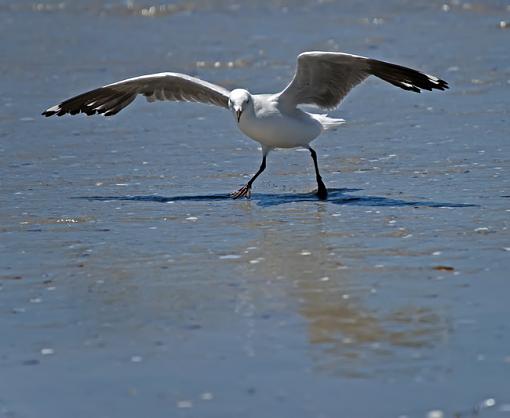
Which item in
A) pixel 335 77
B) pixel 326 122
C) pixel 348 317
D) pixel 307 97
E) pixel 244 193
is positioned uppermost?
pixel 335 77

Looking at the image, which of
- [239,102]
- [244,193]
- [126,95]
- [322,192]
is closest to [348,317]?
[322,192]

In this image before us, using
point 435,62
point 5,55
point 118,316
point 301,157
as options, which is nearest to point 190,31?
point 5,55

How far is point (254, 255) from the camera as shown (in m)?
6.58

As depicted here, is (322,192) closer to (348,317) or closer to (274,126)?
(274,126)

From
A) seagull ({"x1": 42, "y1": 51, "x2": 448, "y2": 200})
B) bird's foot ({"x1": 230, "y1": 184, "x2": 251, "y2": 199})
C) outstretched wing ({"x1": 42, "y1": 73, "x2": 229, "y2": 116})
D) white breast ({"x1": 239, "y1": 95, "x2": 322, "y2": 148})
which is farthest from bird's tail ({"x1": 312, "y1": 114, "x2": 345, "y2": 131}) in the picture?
outstretched wing ({"x1": 42, "y1": 73, "x2": 229, "y2": 116})

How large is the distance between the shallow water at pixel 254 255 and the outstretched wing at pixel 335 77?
0.58 meters

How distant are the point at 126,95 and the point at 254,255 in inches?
143

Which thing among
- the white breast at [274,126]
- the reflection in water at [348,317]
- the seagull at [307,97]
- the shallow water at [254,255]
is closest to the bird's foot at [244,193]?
the seagull at [307,97]

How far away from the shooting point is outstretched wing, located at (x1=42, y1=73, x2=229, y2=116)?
31.8 feet

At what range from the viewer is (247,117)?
27.9 ft

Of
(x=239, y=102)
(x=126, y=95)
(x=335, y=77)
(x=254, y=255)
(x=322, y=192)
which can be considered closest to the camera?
(x=254, y=255)

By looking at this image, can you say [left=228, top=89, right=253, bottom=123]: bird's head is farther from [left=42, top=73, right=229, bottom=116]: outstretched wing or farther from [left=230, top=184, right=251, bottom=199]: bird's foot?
[left=42, top=73, right=229, bottom=116]: outstretched wing

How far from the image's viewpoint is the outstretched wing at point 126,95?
9680 mm

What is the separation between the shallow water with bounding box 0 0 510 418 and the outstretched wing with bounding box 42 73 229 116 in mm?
365
